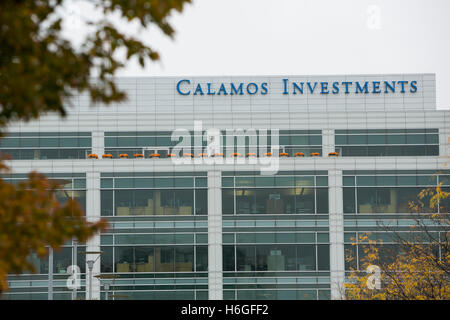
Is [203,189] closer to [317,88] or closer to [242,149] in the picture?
[242,149]

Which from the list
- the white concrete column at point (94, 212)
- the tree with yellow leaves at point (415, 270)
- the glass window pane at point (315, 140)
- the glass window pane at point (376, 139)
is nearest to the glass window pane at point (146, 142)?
the white concrete column at point (94, 212)

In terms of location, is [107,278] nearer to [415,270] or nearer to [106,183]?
[106,183]

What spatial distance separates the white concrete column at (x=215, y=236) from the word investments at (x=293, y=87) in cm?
857

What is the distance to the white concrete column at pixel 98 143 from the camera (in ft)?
168

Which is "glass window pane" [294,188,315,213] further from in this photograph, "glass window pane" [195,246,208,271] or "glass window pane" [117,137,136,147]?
"glass window pane" [117,137,136,147]

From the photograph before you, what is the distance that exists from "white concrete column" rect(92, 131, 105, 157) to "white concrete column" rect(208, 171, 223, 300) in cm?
833

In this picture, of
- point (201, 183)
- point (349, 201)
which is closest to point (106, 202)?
point (201, 183)

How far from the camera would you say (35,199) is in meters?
6.29

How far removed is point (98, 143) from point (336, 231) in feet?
61.1

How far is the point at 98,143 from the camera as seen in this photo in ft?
168

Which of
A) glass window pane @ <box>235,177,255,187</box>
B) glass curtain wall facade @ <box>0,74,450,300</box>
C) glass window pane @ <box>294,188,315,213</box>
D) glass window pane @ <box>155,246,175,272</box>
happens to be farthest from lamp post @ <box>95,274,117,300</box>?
glass window pane @ <box>294,188,315,213</box>

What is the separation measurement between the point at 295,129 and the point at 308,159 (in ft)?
9.02

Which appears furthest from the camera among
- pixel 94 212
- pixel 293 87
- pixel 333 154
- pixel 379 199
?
pixel 293 87
